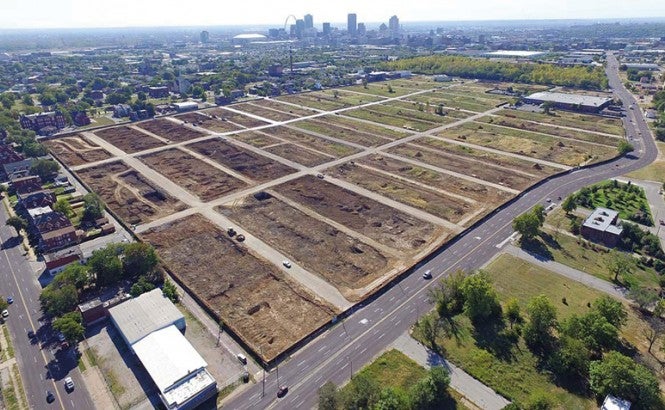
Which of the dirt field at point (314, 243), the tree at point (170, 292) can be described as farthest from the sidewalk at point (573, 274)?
the tree at point (170, 292)

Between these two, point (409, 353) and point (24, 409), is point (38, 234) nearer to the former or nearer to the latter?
point (24, 409)

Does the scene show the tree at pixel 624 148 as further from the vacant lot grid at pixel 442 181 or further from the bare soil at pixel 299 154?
the bare soil at pixel 299 154

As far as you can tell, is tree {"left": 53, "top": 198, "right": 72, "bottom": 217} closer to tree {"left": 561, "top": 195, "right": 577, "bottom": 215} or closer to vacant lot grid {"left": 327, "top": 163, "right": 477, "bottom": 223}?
vacant lot grid {"left": 327, "top": 163, "right": 477, "bottom": 223}

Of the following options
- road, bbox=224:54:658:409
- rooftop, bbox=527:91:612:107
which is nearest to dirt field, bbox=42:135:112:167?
road, bbox=224:54:658:409

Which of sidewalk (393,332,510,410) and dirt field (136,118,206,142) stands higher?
dirt field (136,118,206,142)

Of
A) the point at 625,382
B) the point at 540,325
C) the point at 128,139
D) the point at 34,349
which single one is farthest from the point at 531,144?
the point at 34,349
